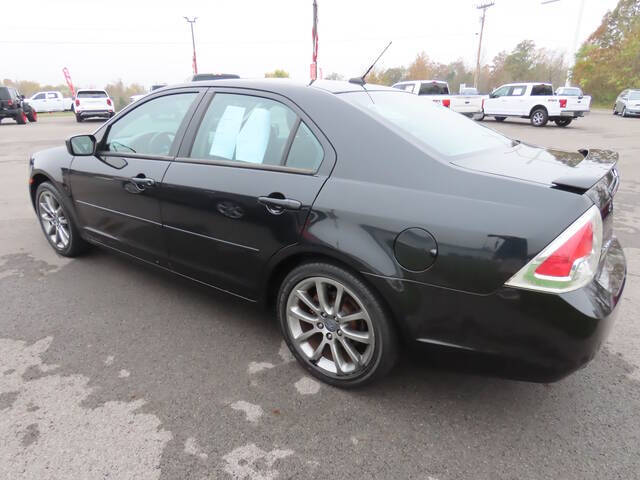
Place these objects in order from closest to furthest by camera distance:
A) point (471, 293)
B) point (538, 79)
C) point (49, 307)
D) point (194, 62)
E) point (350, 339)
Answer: point (471, 293) → point (350, 339) → point (49, 307) → point (194, 62) → point (538, 79)

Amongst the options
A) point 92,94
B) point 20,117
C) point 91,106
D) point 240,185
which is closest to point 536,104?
point 240,185

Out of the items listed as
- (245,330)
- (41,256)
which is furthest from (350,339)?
(41,256)

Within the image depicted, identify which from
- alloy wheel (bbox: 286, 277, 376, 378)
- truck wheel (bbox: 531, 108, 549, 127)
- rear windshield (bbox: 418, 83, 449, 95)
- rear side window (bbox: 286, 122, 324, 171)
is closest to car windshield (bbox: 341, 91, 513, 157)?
rear side window (bbox: 286, 122, 324, 171)

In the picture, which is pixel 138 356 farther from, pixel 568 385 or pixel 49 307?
pixel 568 385

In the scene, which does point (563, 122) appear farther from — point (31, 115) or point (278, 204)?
point (31, 115)

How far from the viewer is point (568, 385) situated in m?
2.34

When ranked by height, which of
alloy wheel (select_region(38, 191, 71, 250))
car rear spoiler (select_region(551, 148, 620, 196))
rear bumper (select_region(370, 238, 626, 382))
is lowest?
alloy wheel (select_region(38, 191, 71, 250))

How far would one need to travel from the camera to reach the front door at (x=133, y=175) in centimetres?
290

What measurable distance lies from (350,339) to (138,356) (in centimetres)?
129

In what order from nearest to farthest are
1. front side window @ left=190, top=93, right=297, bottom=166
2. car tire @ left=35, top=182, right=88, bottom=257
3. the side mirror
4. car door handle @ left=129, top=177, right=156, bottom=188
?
front side window @ left=190, top=93, right=297, bottom=166 < car door handle @ left=129, top=177, right=156, bottom=188 < the side mirror < car tire @ left=35, top=182, right=88, bottom=257

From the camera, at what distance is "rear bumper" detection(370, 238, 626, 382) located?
1690 mm

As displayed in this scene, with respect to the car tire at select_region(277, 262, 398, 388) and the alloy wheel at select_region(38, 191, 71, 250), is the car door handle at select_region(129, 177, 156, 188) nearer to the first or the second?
the car tire at select_region(277, 262, 398, 388)

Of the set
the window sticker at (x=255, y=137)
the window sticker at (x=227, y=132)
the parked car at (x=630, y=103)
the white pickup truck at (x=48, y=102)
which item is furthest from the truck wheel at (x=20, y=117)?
the parked car at (x=630, y=103)

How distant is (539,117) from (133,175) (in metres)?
19.3
